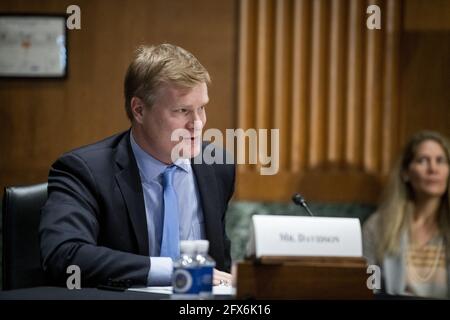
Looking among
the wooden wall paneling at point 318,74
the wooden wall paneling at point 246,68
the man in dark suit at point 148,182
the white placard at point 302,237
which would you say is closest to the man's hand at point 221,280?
the man in dark suit at point 148,182

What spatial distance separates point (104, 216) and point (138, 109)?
1.36ft

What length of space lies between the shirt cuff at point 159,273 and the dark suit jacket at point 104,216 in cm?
1

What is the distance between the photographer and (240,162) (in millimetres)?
3754

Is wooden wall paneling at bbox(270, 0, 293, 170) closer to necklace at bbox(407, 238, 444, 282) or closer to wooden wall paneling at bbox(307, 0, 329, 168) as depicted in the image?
wooden wall paneling at bbox(307, 0, 329, 168)

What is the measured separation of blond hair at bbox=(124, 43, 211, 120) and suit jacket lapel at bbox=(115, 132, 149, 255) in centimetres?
22

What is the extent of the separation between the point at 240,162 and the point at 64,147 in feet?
3.00

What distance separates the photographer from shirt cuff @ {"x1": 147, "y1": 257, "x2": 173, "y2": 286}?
78.9 inches

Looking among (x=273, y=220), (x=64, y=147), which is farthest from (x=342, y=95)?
(x=273, y=220)

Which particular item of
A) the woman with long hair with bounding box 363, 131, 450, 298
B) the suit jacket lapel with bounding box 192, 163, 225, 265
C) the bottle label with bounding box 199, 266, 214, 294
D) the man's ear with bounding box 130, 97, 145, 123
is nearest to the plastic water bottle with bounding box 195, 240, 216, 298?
the bottle label with bounding box 199, 266, 214, 294

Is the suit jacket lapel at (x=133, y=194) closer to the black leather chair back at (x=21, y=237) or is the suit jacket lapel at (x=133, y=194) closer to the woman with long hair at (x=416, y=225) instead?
the black leather chair back at (x=21, y=237)

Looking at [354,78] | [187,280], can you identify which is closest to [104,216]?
[187,280]

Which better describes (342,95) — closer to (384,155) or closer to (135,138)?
(384,155)

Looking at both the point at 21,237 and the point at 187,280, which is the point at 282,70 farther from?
the point at 187,280
